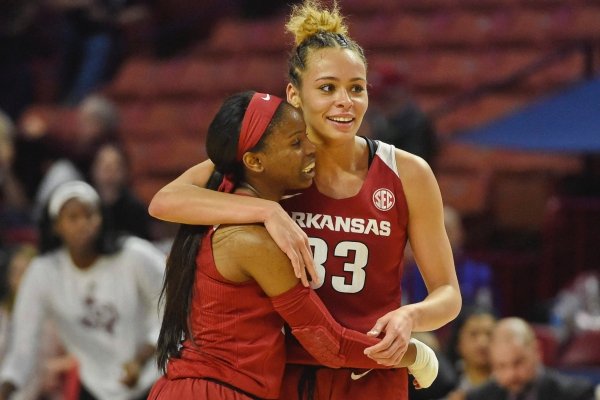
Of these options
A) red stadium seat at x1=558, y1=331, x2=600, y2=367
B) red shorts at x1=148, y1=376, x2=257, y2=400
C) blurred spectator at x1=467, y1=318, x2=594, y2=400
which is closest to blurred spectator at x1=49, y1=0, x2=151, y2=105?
red stadium seat at x1=558, y1=331, x2=600, y2=367

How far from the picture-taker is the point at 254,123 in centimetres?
375

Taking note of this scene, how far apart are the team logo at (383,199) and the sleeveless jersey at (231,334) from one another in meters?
0.51

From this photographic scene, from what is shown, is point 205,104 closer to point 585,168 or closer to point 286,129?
point 585,168

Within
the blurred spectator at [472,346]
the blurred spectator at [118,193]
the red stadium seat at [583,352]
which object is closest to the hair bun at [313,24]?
the blurred spectator at [472,346]

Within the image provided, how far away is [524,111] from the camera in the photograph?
8656 mm

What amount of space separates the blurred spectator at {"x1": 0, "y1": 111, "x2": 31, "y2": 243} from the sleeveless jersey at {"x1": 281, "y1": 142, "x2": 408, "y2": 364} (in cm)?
638

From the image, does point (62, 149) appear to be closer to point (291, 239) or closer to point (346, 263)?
point (346, 263)

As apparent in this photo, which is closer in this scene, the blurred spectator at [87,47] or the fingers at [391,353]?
the fingers at [391,353]

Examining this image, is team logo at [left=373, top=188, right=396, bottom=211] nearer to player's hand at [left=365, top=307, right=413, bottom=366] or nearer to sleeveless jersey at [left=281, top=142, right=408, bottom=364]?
sleeveless jersey at [left=281, top=142, right=408, bottom=364]

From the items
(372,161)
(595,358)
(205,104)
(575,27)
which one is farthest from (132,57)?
→ (372,161)

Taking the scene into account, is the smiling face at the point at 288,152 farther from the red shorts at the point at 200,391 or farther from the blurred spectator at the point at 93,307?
the blurred spectator at the point at 93,307

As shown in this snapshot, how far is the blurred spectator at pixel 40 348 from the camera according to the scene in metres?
6.24

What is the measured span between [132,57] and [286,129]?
30.9 ft

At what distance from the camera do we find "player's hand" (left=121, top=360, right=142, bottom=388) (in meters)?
5.91
